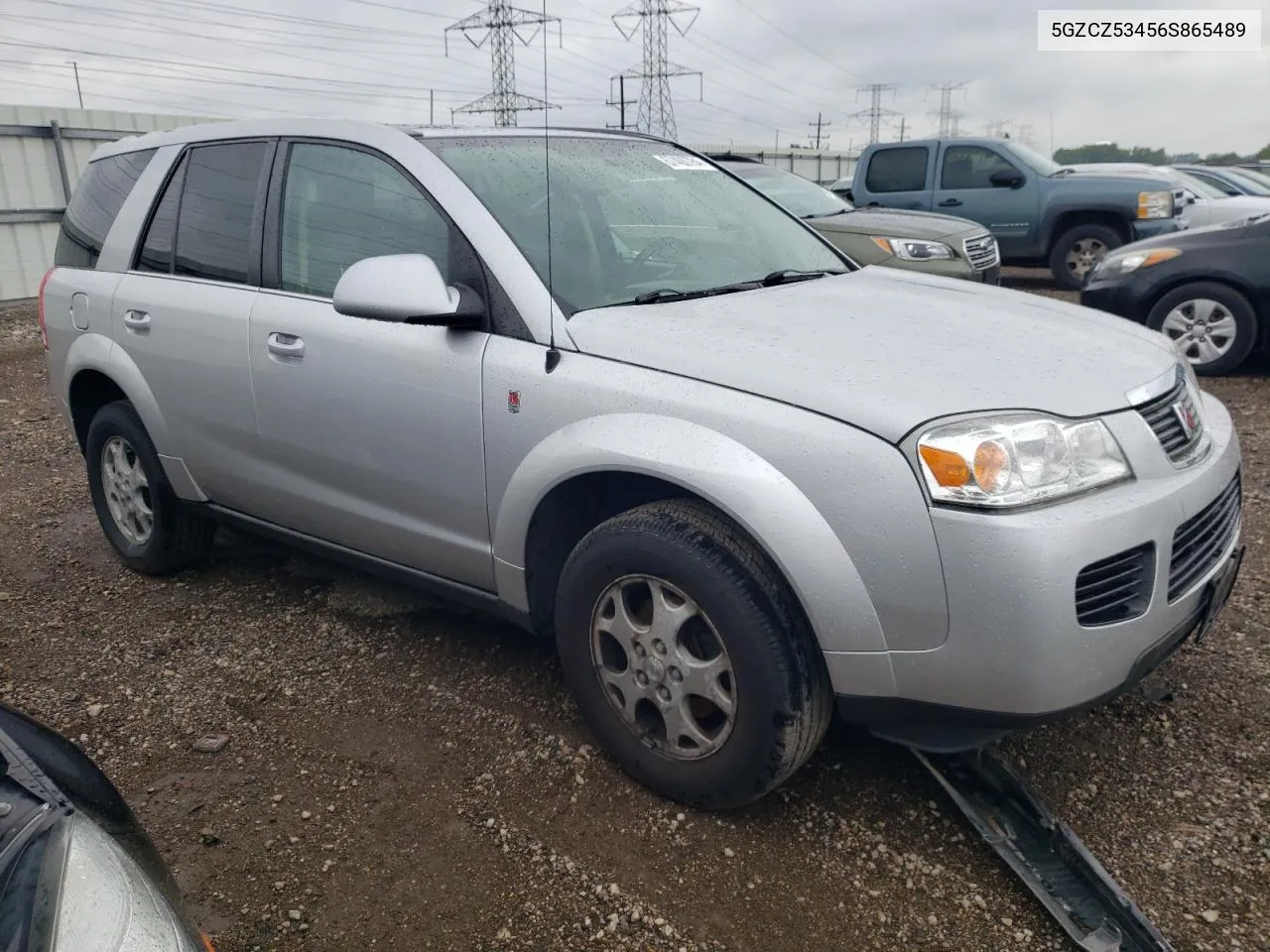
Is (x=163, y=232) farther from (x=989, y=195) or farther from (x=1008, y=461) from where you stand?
(x=989, y=195)

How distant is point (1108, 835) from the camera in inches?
97.7

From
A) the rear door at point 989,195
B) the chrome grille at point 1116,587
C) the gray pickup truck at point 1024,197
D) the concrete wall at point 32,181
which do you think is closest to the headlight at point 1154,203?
the gray pickup truck at point 1024,197

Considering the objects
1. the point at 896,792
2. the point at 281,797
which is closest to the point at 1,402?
the point at 281,797

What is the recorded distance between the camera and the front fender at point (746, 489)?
221cm

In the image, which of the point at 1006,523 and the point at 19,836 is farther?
the point at 1006,523

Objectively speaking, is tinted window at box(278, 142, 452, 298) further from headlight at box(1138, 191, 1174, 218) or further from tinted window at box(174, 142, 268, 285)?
headlight at box(1138, 191, 1174, 218)

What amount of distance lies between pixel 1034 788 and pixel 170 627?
10.1ft

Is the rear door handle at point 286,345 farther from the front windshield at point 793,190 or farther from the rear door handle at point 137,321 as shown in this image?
the front windshield at point 793,190

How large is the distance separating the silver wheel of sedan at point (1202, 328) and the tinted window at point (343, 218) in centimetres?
599

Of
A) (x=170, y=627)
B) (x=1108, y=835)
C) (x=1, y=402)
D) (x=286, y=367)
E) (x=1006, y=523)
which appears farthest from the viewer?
(x=1, y=402)

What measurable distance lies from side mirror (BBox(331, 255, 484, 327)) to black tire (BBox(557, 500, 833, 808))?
707 millimetres

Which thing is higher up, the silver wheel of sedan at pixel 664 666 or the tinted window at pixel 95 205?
the tinted window at pixel 95 205

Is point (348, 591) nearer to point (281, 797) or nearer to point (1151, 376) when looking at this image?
point (281, 797)

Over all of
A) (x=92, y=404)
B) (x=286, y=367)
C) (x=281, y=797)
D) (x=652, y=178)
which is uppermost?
(x=652, y=178)
